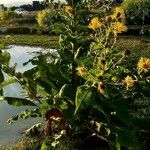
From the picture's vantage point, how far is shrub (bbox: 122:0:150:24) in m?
40.5

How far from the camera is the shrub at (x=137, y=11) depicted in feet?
133

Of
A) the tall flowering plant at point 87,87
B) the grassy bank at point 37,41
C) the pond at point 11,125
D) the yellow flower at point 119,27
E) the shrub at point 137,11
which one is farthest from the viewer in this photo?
the shrub at point 137,11

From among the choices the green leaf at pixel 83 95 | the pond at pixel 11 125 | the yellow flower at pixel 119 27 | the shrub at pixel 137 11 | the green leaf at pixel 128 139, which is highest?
the yellow flower at pixel 119 27

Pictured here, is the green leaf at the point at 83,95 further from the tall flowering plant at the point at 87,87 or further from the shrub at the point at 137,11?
the shrub at the point at 137,11

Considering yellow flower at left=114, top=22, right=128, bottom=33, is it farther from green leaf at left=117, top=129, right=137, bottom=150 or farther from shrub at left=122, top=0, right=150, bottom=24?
shrub at left=122, top=0, right=150, bottom=24

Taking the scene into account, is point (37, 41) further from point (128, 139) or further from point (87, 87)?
point (128, 139)

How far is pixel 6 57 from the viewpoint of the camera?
7754mm

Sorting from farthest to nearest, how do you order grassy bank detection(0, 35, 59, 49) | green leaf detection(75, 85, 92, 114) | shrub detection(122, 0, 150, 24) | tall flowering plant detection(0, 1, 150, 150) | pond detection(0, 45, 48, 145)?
shrub detection(122, 0, 150, 24)
grassy bank detection(0, 35, 59, 49)
pond detection(0, 45, 48, 145)
tall flowering plant detection(0, 1, 150, 150)
green leaf detection(75, 85, 92, 114)

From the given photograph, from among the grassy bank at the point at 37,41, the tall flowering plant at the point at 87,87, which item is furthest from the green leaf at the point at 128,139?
the grassy bank at the point at 37,41

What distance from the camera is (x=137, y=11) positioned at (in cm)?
4078

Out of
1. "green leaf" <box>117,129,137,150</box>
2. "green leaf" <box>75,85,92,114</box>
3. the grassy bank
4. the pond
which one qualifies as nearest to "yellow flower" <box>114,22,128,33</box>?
"green leaf" <box>75,85,92,114</box>

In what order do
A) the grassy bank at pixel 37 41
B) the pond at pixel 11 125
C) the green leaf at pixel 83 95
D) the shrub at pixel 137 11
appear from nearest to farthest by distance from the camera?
the green leaf at pixel 83 95 → the pond at pixel 11 125 → the grassy bank at pixel 37 41 → the shrub at pixel 137 11

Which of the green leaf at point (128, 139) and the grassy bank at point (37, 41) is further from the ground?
the green leaf at point (128, 139)

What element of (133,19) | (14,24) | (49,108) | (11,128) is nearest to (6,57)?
(49,108)
